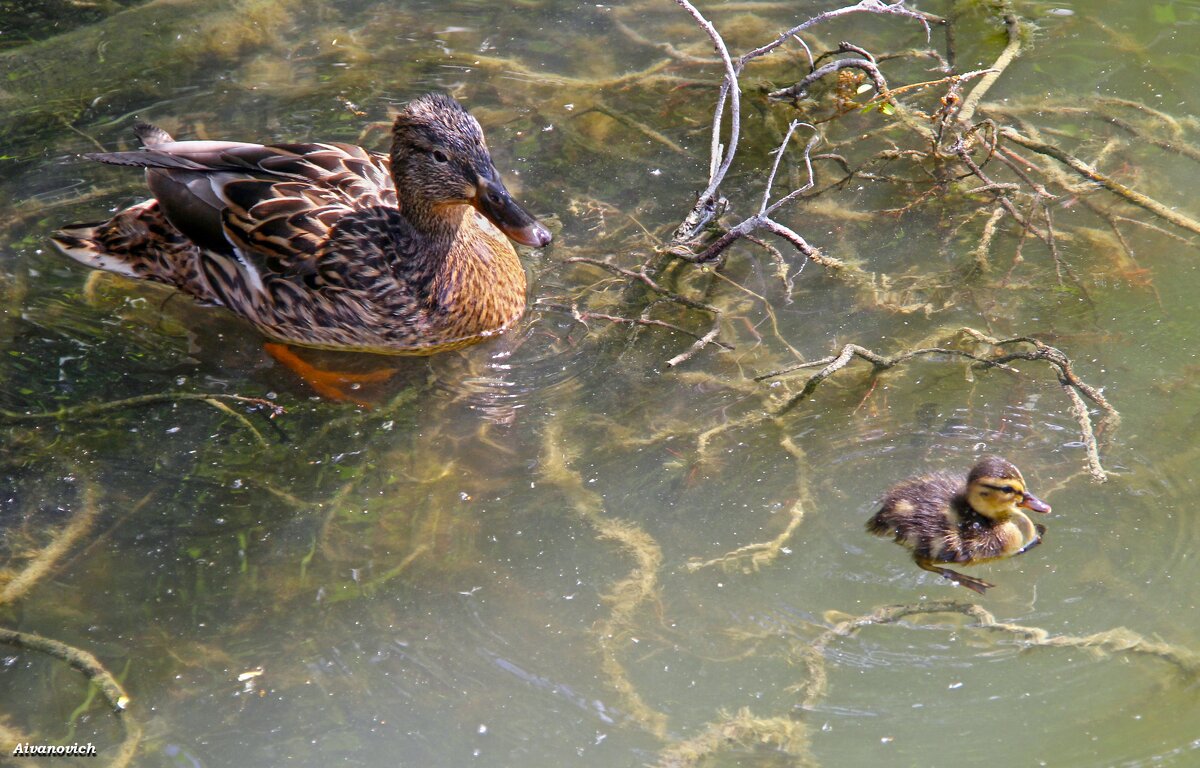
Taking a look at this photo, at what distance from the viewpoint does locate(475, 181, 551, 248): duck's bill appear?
4.55m

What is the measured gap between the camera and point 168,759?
11.2ft

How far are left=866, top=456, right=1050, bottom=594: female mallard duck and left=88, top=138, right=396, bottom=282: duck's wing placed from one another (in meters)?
2.65

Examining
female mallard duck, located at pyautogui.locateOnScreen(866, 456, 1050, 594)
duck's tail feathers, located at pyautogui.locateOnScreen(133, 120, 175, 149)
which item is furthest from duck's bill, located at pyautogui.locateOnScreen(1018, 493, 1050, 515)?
duck's tail feathers, located at pyautogui.locateOnScreen(133, 120, 175, 149)

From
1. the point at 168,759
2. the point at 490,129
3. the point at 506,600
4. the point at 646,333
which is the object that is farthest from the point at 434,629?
the point at 490,129

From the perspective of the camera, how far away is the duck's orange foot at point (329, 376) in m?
4.70

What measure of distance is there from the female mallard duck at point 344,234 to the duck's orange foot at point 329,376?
0.30ft

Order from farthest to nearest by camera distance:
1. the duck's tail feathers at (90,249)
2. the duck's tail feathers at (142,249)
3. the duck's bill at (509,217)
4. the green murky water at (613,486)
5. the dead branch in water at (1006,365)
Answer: the duck's tail feathers at (90,249)
the duck's tail feathers at (142,249)
the duck's bill at (509,217)
the dead branch in water at (1006,365)
the green murky water at (613,486)

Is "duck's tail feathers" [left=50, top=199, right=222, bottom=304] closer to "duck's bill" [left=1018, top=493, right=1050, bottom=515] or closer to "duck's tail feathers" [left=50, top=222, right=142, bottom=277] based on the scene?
"duck's tail feathers" [left=50, top=222, right=142, bottom=277]

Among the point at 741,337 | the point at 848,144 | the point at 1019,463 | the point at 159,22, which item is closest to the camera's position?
the point at 1019,463

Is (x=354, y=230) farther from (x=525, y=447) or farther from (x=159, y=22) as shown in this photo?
(x=159, y=22)

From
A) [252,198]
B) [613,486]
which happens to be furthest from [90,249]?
[613,486]

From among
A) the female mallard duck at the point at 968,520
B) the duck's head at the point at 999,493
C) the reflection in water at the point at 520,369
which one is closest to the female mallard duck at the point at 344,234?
the reflection in water at the point at 520,369

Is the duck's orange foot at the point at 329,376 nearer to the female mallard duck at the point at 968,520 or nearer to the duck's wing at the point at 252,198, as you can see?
the duck's wing at the point at 252,198

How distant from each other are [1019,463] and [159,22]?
18.7 ft
